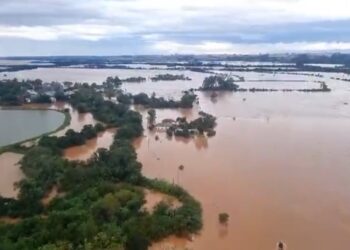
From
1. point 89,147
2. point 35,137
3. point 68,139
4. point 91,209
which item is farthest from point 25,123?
point 91,209

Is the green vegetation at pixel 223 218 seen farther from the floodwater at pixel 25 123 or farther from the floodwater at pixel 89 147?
the floodwater at pixel 25 123

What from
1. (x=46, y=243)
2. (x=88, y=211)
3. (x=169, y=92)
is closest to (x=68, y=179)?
(x=88, y=211)

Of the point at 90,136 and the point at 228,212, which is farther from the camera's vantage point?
the point at 90,136

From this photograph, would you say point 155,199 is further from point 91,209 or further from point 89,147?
point 89,147

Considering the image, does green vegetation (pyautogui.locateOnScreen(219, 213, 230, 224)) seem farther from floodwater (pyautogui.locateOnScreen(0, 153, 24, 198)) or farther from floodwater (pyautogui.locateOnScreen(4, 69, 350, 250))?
floodwater (pyautogui.locateOnScreen(0, 153, 24, 198))

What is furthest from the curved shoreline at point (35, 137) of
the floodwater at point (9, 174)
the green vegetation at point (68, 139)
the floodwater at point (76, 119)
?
the green vegetation at point (68, 139)

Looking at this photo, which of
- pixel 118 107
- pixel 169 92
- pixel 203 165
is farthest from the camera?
pixel 169 92

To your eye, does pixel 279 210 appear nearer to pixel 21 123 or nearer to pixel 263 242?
pixel 263 242
